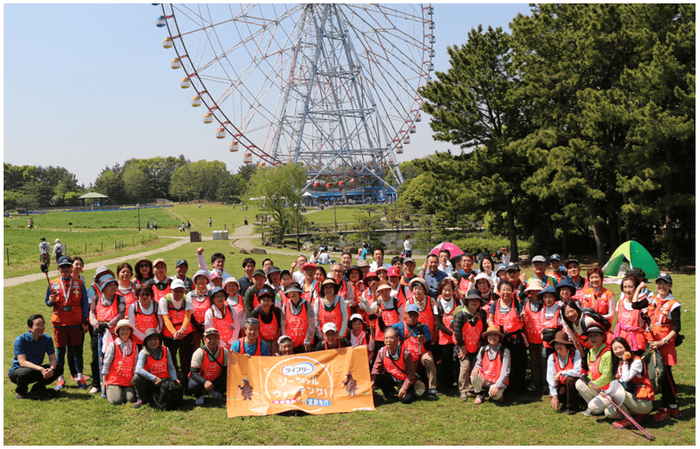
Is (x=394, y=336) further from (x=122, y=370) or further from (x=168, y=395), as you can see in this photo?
(x=122, y=370)

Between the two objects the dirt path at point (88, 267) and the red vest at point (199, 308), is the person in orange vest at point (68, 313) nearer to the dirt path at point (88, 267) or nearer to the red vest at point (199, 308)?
the red vest at point (199, 308)

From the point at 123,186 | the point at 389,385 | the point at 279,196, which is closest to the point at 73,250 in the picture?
the point at 279,196

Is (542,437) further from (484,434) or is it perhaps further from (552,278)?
(552,278)

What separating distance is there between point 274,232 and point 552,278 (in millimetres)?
32486

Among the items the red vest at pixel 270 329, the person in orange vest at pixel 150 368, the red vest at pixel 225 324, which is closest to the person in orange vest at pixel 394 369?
the red vest at pixel 270 329

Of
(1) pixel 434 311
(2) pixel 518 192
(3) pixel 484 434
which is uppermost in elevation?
(2) pixel 518 192

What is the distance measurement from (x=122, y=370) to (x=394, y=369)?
3649mm

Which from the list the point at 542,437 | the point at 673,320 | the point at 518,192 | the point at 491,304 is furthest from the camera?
the point at 518,192

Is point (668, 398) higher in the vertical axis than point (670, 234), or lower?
lower

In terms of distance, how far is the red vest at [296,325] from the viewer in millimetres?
7383

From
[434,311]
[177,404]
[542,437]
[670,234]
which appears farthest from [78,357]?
[670,234]

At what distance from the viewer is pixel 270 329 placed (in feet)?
24.2

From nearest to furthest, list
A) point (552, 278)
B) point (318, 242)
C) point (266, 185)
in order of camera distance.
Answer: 1. point (552, 278)
2. point (318, 242)
3. point (266, 185)

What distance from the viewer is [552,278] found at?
8.62 meters
